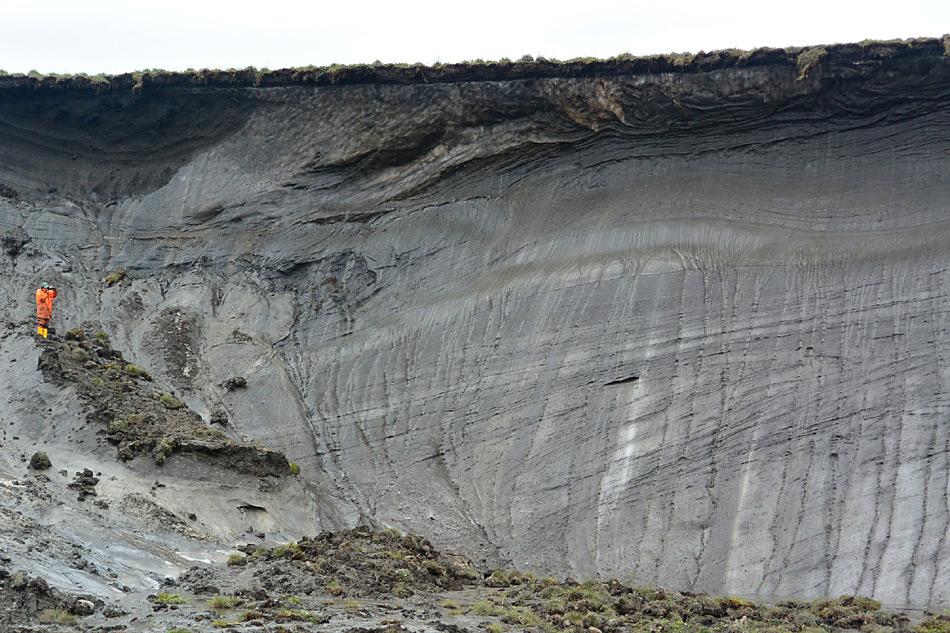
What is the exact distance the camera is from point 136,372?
21531mm

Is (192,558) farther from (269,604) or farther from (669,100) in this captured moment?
(669,100)

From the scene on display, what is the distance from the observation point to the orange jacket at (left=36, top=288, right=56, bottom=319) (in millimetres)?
21812

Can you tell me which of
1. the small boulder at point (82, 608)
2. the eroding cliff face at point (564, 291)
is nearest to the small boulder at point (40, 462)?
the eroding cliff face at point (564, 291)

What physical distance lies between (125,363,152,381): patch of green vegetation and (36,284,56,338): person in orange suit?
1512 millimetres

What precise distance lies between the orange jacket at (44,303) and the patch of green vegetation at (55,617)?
412 inches

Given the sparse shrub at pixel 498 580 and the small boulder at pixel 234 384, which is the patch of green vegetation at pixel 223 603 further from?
the small boulder at pixel 234 384

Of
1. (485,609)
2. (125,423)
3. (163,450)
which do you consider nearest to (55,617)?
(485,609)

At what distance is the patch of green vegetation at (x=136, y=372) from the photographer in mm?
21417

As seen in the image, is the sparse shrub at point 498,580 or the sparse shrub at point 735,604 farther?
the sparse shrub at point 498,580

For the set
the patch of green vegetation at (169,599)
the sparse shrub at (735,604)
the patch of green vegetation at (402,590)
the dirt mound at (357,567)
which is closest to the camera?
the patch of green vegetation at (169,599)

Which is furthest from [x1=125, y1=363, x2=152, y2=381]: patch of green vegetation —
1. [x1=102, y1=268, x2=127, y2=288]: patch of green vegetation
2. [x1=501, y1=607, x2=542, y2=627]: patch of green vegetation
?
[x1=501, y1=607, x2=542, y2=627]: patch of green vegetation

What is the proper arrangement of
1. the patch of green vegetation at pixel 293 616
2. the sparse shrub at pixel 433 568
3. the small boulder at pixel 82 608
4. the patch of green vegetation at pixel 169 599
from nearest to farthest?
the small boulder at pixel 82 608, the patch of green vegetation at pixel 293 616, the patch of green vegetation at pixel 169 599, the sparse shrub at pixel 433 568

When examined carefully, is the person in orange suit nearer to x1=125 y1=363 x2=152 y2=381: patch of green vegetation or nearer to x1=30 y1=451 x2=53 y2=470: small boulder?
x1=125 y1=363 x2=152 y2=381: patch of green vegetation

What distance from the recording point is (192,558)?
15977mm
